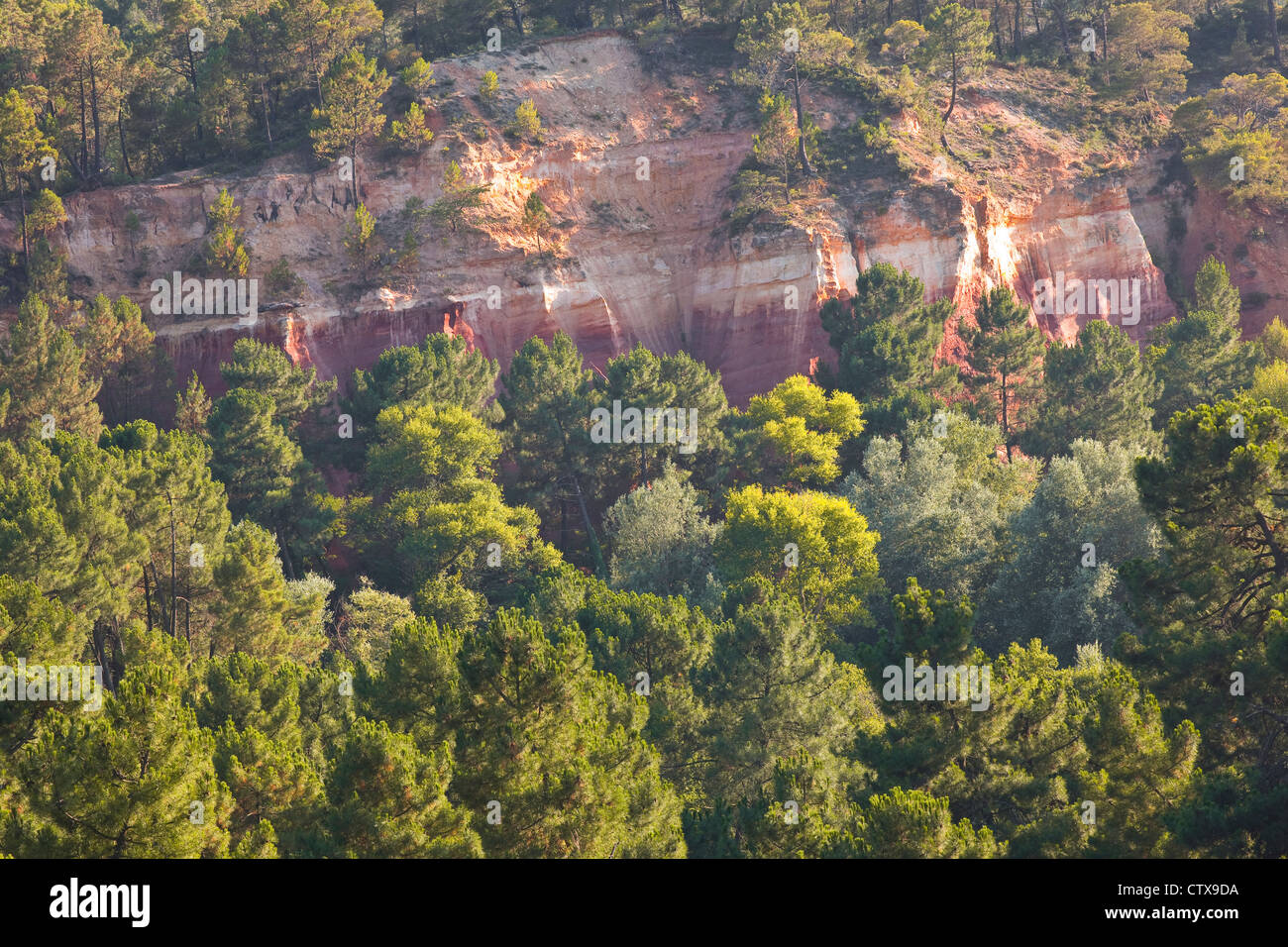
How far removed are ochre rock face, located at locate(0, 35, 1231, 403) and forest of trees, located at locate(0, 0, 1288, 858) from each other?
2199mm

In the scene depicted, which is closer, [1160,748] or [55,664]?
[1160,748]

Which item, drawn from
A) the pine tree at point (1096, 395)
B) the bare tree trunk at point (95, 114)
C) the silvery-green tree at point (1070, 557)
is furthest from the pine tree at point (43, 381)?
the pine tree at point (1096, 395)

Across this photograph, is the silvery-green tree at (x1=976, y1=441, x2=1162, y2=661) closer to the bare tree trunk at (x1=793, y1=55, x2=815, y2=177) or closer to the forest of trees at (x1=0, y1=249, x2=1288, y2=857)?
the forest of trees at (x1=0, y1=249, x2=1288, y2=857)

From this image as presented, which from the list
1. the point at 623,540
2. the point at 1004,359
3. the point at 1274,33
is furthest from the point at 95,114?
the point at 1274,33

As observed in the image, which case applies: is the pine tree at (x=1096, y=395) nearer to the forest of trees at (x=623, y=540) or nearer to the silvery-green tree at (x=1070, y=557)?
the forest of trees at (x=623, y=540)

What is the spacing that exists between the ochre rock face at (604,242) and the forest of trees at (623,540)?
2199 millimetres

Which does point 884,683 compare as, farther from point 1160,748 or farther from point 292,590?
point 292,590

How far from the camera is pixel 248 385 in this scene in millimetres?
57219

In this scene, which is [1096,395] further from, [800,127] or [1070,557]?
[800,127]

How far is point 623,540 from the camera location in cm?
5472

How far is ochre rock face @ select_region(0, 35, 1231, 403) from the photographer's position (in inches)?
2576

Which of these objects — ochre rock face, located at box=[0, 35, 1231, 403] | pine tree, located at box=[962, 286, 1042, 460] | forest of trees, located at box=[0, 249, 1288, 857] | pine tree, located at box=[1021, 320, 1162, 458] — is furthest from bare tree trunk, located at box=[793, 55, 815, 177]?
pine tree, located at box=[1021, 320, 1162, 458]
